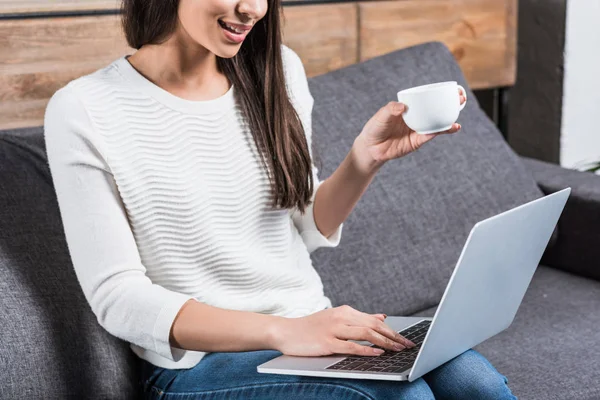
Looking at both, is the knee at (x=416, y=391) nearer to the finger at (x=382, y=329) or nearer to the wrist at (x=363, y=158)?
the finger at (x=382, y=329)

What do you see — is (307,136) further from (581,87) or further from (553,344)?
(581,87)

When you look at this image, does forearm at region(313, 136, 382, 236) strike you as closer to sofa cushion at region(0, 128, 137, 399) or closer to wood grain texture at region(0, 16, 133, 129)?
sofa cushion at region(0, 128, 137, 399)

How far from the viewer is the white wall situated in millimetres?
2615

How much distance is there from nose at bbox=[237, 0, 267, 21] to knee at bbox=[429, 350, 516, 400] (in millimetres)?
561

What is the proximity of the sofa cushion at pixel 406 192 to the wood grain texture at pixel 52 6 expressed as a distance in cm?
46

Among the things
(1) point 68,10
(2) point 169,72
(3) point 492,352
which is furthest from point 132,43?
(3) point 492,352

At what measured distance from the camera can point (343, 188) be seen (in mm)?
1398

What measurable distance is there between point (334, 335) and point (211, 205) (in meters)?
0.31

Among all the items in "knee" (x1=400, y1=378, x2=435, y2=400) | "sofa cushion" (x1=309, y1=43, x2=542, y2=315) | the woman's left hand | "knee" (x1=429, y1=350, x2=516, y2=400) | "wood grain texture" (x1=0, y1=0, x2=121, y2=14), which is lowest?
"sofa cushion" (x1=309, y1=43, x2=542, y2=315)

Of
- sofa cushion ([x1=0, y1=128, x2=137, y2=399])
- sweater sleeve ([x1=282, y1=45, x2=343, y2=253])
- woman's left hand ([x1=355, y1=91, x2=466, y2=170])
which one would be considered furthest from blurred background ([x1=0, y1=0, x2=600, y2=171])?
woman's left hand ([x1=355, y1=91, x2=466, y2=170])

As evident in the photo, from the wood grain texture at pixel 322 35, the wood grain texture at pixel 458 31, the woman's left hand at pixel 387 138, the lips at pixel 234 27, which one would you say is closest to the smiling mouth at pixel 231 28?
the lips at pixel 234 27

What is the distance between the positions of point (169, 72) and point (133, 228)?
25 centimetres

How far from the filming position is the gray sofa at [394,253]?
130cm

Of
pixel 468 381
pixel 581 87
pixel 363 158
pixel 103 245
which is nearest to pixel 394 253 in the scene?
pixel 363 158
